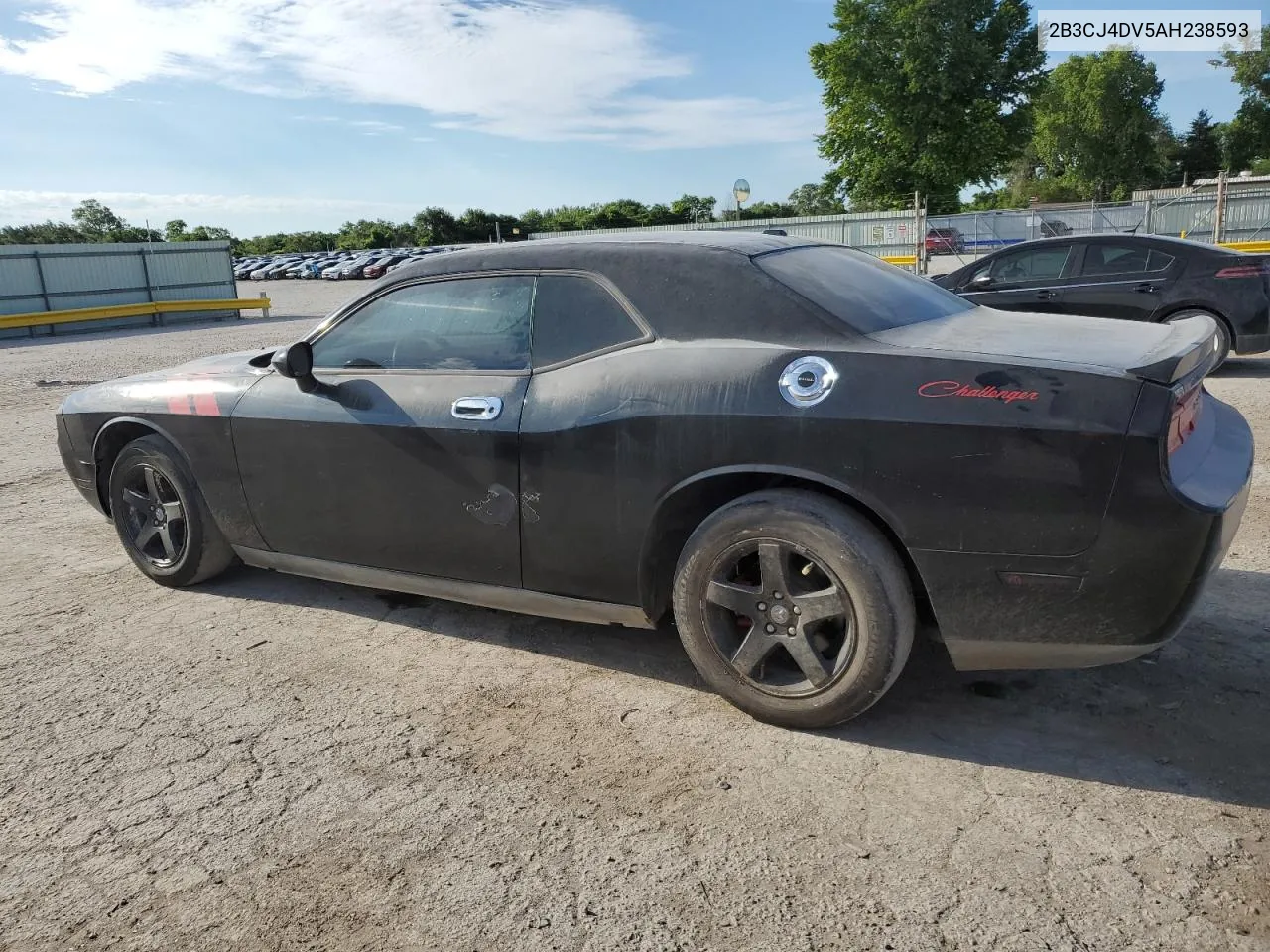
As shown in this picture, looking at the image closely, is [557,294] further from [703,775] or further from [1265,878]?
[1265,878]

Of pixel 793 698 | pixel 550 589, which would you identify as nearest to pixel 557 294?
pixel 550 589

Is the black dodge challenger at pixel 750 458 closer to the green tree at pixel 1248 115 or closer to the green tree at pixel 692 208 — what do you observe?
the green tree at pixel 692 208

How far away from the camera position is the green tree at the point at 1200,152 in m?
83.0

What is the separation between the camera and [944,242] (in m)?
26.2

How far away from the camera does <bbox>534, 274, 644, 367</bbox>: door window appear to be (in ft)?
10.8

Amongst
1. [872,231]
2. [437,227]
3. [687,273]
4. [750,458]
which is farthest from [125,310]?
[437,227]

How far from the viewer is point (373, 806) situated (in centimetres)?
274

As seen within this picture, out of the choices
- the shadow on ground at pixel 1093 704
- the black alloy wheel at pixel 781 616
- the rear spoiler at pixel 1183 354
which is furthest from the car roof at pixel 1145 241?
the black alloy wheel at pixel 781 616

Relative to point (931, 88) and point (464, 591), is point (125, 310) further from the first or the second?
point (931, 88)

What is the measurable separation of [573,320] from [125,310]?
24919 millimetres

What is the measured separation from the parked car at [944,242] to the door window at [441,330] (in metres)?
24.4

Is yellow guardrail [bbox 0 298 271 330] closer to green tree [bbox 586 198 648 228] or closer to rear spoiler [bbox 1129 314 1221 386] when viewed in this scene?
rear spoiler [bbox 1129 314 1221 386]

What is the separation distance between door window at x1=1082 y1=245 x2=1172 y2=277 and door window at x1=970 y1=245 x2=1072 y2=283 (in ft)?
0.73

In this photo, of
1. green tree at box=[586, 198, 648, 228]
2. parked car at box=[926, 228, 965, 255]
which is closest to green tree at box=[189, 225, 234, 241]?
green tree at box=[586, 198, 648, 228]
